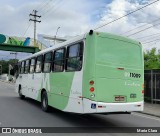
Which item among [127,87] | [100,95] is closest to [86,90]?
[100,95]

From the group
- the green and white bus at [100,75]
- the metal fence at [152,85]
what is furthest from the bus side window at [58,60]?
the metal fence at [152,85]

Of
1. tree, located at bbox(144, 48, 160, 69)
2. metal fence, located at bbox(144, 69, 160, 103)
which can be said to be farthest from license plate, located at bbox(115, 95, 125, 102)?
tree, located at bbox(144, 48, 160, 69)

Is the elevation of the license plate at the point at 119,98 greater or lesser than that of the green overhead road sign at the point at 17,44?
lesser

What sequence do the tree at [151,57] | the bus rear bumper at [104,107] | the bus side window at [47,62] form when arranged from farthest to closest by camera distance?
the tree at [151,57], the bus side window at [47,62], the bus rear bumper at [104,107]

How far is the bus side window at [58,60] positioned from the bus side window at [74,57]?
0.56 m

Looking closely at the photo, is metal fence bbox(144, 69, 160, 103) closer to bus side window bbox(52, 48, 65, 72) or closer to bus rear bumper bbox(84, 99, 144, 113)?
bus side window bbox(52, 48, 65, 72)

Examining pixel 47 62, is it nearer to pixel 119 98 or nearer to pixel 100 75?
pixel 100 75

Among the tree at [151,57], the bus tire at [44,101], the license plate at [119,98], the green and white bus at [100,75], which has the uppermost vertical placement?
the tree at [151,57]

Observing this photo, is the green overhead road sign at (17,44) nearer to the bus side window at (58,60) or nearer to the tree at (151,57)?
the tree at (151,57)

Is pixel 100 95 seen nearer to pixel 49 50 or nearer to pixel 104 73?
pixel 104 73

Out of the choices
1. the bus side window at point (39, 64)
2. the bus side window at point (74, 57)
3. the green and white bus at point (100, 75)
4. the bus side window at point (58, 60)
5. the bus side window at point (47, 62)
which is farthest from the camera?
the bus side window at point (39, 64)

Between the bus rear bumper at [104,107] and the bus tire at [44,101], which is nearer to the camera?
the bus rear bumper at [104,107]

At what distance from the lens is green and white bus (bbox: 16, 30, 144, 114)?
9094 millimetres

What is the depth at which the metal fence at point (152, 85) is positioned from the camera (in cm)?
1833
